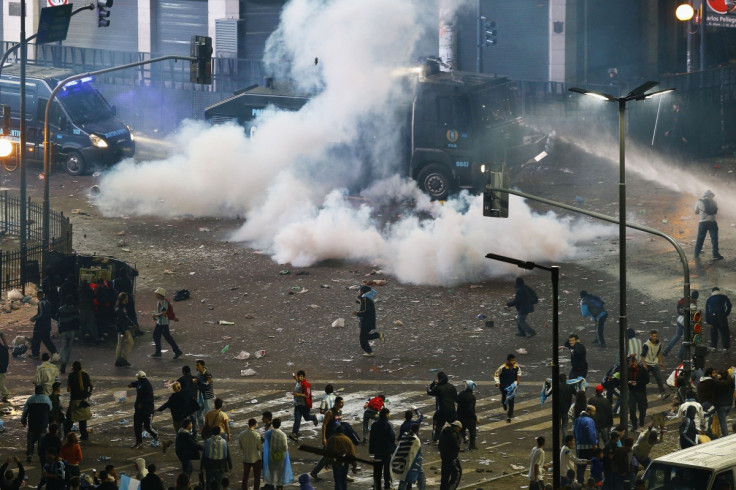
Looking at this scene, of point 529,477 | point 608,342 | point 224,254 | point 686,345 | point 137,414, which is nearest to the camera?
point 529,477

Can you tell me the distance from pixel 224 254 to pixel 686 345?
41.9ft

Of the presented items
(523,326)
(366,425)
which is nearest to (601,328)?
(523,326)

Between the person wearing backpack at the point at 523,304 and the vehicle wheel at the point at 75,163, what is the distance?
1601cm

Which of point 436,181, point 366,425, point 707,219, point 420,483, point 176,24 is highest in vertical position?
point 176,24

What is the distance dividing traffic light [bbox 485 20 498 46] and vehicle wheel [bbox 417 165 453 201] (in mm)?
12819

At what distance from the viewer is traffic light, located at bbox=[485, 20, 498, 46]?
43156 mm

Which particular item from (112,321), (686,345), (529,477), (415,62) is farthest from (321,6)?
(529,477)

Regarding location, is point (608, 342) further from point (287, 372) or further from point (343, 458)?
point (343, 458)

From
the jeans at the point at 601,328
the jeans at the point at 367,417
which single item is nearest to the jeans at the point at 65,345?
the jeans at the point at 367,417

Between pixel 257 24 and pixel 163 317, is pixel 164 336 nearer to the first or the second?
pixel 163 317

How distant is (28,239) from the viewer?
30234mm

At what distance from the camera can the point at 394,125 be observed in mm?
31438

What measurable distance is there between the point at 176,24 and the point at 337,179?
63.4 ft

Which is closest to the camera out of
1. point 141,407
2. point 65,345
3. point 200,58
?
point 141,407
